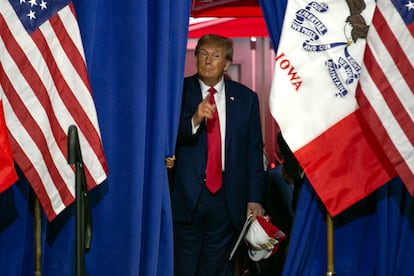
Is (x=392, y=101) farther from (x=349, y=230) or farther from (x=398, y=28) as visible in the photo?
(x=349, y=230)

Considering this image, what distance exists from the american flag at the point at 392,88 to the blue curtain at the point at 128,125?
3.50 ft

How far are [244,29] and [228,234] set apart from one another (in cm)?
357

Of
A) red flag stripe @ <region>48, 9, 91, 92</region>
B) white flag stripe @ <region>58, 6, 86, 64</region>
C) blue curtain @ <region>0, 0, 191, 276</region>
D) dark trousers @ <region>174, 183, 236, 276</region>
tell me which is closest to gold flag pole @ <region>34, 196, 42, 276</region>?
blue curtain @ <region>0, 0, 191, 276</region>

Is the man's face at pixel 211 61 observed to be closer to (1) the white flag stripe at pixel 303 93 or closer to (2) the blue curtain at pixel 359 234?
(1) the white flag stripe at pixel 303 93

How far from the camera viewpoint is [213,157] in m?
5.66

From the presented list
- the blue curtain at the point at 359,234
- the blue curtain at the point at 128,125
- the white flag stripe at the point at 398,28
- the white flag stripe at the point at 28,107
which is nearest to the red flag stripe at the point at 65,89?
the white flag stripe at the point at 28,107

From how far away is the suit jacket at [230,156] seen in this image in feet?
18.5

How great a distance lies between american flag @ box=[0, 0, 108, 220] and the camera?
466 centimetres

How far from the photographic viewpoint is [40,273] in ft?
15.9

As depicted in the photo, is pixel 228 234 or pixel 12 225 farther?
pixel 228 234

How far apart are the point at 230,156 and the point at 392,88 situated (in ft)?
4.04

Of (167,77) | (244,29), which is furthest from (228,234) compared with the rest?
(244,29)

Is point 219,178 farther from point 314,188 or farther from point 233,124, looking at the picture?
point 314,188

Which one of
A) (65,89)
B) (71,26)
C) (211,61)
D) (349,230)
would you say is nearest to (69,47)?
(71,26)
